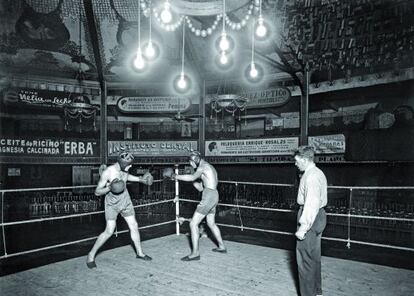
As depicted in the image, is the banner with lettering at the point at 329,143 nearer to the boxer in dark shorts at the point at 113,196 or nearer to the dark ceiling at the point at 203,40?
the dark ceiling at the point at 203,40

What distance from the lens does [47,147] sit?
34.2 feet

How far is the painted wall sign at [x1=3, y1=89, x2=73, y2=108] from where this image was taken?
10.4 metres

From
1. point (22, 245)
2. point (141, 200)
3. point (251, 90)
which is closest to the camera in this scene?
point (22, 245)

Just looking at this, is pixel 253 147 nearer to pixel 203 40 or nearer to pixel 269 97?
pixel 269 97

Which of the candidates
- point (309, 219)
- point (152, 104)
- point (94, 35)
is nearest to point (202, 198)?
point (309, 219)

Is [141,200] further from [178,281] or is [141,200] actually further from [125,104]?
[178,281]

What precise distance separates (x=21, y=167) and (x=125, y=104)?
16.2ft

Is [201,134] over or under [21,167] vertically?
over

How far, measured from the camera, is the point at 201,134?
11070 millimetres

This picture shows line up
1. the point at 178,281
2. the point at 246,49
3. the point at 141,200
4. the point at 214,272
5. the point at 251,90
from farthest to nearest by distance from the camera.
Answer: the point at 141,200 → the point at 251,90 → the point at 246,49 → the point at 214,272 → the point at 178,281

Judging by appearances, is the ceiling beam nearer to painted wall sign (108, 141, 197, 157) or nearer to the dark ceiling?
the dark ceiling

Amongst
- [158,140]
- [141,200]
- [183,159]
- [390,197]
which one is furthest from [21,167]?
[390,197]

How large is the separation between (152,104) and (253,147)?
150 inches

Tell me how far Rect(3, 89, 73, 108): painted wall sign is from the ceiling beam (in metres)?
1.51
